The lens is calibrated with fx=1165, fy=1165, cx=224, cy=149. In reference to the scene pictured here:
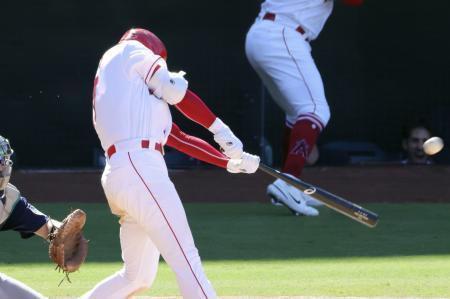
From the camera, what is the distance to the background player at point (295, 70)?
8.55m

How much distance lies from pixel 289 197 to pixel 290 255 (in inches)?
63.3

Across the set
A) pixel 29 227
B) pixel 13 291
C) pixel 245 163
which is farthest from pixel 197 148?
pixel 13 291

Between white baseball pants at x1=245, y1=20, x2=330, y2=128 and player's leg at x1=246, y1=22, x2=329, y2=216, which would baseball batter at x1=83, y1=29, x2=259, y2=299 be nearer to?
player's leg at x1=246, y1=22, x2=329, y2=216

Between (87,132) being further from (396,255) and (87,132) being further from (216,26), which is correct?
(396,255)

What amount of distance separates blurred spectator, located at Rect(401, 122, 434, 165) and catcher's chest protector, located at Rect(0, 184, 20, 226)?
7.80 metres

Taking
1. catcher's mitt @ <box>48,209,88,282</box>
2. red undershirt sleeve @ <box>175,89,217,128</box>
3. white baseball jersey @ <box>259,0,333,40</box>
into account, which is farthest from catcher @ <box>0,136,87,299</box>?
white baseball jersey @ <box>259,0,333,40</box>

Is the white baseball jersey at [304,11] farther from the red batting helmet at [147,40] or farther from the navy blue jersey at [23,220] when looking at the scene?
the navy blue jersey at [23,220]

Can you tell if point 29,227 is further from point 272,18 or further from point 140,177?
point 272,18

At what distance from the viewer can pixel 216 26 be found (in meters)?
12.4

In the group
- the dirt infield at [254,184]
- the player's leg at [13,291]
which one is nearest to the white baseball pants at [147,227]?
the player's leg at [13,291]

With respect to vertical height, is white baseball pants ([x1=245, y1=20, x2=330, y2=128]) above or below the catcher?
below

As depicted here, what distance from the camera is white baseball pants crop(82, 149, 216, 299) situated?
4801 mm

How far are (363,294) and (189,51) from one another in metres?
6.93

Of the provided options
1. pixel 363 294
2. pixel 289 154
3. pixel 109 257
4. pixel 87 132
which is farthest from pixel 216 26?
pixel 363 294
